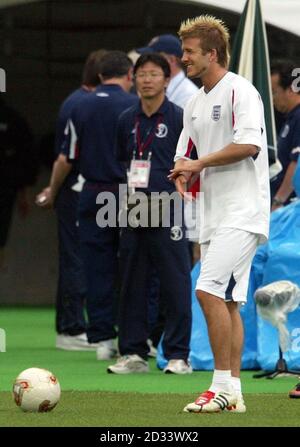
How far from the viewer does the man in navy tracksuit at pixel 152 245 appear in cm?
1006

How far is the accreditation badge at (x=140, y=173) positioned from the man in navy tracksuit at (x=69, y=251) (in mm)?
2156

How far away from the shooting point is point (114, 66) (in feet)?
37.6

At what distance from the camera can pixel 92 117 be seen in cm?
1143

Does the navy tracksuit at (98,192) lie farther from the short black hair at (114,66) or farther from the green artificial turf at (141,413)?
the green artificial turf at (141,413)

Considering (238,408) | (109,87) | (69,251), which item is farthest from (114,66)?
(238,408)

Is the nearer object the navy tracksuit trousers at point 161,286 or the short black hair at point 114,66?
the navy tracksuit trousers at point 161,286

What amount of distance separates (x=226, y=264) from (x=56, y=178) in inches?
180

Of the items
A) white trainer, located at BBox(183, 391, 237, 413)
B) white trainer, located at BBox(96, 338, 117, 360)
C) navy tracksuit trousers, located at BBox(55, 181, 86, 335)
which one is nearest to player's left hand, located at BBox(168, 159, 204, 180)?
white trainer, located at BBox(183, 391, 237, 413)

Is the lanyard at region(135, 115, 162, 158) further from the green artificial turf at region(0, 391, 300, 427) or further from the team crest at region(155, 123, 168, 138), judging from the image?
the green artificial turf at region(0, 391, 300, 427)

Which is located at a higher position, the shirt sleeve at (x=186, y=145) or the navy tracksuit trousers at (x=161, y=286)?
the shirt sleeve at (x=186, y=145)

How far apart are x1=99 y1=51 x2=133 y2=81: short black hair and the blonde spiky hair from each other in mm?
3479

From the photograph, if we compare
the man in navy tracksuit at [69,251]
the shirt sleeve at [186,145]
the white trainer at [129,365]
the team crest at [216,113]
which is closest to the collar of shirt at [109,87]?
the man in navy tracksuit at [69,251]

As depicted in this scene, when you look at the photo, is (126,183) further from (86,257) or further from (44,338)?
(44,338)

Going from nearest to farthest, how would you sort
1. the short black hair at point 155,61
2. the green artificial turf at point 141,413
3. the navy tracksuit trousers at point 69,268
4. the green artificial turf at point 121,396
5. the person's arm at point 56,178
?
the green artificial turf at point 141,413
the green artificial turf at point 121,396
the short black hair at point 155,61
the person's arm at point 56,178
the navy tracksuit trousers at point 69,268
